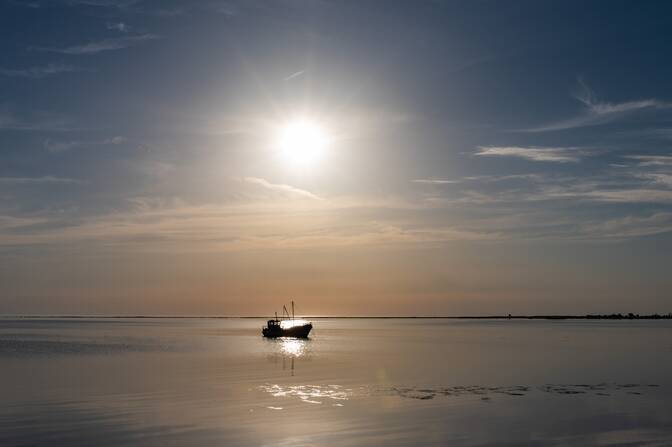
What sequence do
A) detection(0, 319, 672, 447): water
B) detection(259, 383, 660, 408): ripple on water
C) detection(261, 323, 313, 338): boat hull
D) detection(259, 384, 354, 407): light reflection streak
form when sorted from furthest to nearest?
1. detection(261, 323, 313, 338): boat hull
2. detection(259, 383, 660, 408): ripple on water
3. detection(259, 384, 354, 407): light reflection streak
4. detection(0, 319, 672, 447): water

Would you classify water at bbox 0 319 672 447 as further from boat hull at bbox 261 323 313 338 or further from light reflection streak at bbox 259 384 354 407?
boat hull at bbox 261 323 313 338

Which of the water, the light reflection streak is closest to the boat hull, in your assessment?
the water

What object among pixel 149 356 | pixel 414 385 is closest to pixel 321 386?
pixel 414 385

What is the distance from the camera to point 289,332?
14000cm

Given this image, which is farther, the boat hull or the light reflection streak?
the boat hull

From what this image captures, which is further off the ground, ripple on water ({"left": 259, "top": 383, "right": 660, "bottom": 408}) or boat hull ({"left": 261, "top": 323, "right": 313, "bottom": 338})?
boat hull ({"left": 261, "top": 323, "right": 313, "bottom": 338})

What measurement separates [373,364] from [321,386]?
20.5 meters

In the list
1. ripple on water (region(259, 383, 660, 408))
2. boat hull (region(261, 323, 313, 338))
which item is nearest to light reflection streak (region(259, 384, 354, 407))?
ripple on water (region(259, 383, 660, 408))

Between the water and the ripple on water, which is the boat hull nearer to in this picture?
the water

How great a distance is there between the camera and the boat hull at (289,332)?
136 meters

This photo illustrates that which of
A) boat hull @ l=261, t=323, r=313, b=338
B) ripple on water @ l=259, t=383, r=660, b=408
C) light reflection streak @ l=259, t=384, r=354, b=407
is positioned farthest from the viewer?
boat hull @ l=261, t=323, r=313, b=338

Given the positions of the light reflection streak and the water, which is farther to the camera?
the light reflection streak

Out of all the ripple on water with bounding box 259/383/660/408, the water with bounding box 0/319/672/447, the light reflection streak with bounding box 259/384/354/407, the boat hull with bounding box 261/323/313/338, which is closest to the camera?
the water with bounding box 0/319/672/447

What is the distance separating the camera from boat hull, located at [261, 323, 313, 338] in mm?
136375
